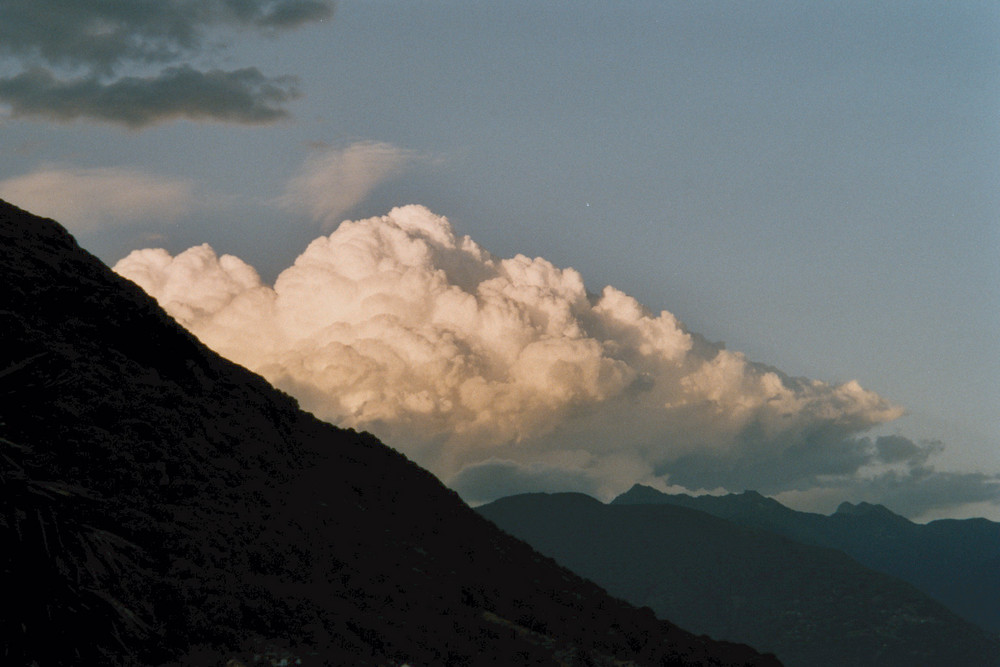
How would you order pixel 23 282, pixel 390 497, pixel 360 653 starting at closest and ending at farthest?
pixel 360 653, pixel 23 282, pixel 390 497

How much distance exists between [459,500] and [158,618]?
32353 mm

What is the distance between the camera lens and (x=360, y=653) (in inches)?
1046

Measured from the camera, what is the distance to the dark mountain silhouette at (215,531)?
297 inches

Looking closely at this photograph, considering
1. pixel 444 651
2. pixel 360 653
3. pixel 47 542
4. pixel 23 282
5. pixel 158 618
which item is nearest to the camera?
pixel 47 542

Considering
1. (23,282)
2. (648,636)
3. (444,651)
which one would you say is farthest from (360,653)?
(23,282)

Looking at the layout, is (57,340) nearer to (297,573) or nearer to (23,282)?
(23,282)

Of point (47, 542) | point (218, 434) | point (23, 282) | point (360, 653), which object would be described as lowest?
point (360, 653)

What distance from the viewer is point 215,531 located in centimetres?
3130

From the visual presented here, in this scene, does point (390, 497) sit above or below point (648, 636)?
above

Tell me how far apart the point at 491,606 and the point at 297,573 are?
976cm

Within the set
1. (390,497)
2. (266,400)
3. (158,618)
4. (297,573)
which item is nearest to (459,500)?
(390,497)

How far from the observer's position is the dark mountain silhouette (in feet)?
24.7

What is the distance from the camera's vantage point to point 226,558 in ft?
97.1

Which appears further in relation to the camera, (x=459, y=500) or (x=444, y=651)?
(x=459, y=500)
